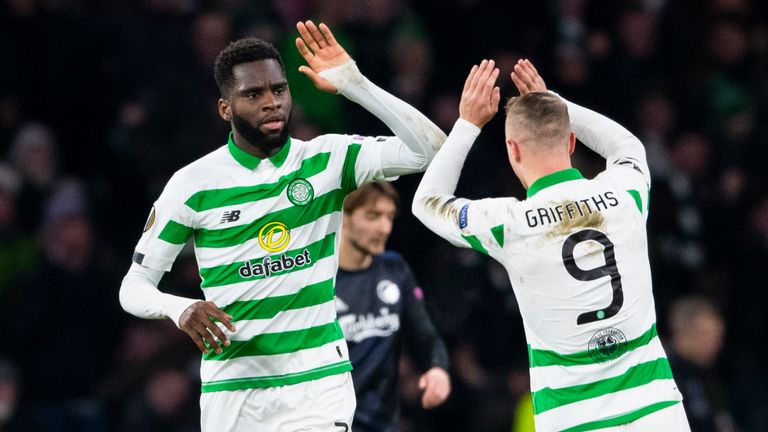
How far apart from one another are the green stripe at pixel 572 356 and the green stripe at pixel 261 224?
1.21m

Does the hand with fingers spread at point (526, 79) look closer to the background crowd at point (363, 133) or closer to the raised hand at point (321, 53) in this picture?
the raised hand at point (321, 53)

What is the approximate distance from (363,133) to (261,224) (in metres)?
4.82

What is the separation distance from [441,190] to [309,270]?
0.75 meters

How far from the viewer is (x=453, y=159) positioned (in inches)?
220

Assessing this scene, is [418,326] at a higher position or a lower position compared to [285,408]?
higher

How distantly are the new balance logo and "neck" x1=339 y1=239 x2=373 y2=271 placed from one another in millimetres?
A: 1626

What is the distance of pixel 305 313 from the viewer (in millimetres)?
5922

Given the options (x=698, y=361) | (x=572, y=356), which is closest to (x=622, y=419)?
(x=572, y=356)

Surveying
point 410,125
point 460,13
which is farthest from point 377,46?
point 410,125

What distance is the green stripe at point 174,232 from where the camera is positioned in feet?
19.6

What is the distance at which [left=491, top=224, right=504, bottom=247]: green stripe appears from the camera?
5.38 m

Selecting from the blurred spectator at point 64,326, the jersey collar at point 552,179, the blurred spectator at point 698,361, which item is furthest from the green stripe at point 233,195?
the blurred spectator at point 64,326

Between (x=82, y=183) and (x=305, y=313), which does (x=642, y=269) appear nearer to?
(x=305, y=313)

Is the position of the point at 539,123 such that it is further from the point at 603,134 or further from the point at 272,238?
the point at 272,238
